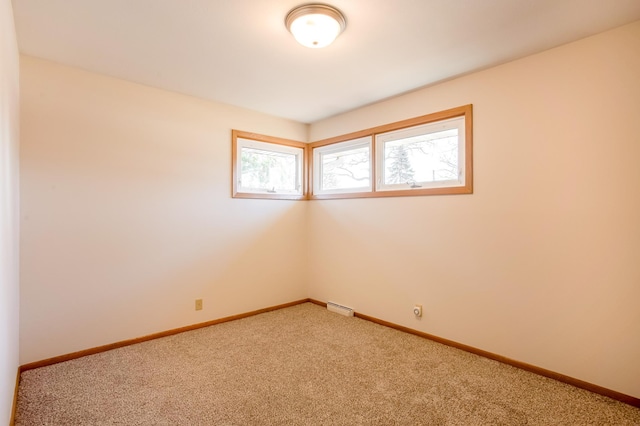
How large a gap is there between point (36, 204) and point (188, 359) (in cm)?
166

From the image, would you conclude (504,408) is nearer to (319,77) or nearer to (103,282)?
(319,77)

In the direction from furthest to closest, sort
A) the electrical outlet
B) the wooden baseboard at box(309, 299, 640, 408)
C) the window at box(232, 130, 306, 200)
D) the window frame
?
the window at box(232, 130, 306, 200), the electrical outlet, the window frame, the wooden baseboard at box(309, 299, 640, 408)

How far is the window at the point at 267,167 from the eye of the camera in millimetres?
3719

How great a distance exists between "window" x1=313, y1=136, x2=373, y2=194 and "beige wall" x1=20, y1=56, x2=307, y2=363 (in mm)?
817

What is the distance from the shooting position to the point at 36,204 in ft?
8.07

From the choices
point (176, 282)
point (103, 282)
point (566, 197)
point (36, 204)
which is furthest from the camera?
point (176, 282)

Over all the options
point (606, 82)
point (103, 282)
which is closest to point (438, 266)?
point (606, 82)

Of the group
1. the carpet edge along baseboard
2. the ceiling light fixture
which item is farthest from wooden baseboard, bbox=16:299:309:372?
the ceiling light fixture

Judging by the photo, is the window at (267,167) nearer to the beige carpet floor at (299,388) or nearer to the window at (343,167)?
the window at (343,167)

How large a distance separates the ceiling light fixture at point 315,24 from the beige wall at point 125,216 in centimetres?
174

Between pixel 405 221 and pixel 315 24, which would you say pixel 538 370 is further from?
pixel 315 24

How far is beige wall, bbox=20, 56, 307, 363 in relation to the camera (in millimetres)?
2484

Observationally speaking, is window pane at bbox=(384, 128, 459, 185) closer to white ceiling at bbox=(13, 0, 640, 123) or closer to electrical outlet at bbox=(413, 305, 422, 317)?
white ceiling at bbox=(13, 0, 640, 123)

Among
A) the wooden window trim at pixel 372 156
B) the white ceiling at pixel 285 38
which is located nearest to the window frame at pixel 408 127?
the wooden window trim at pixel 372 156
